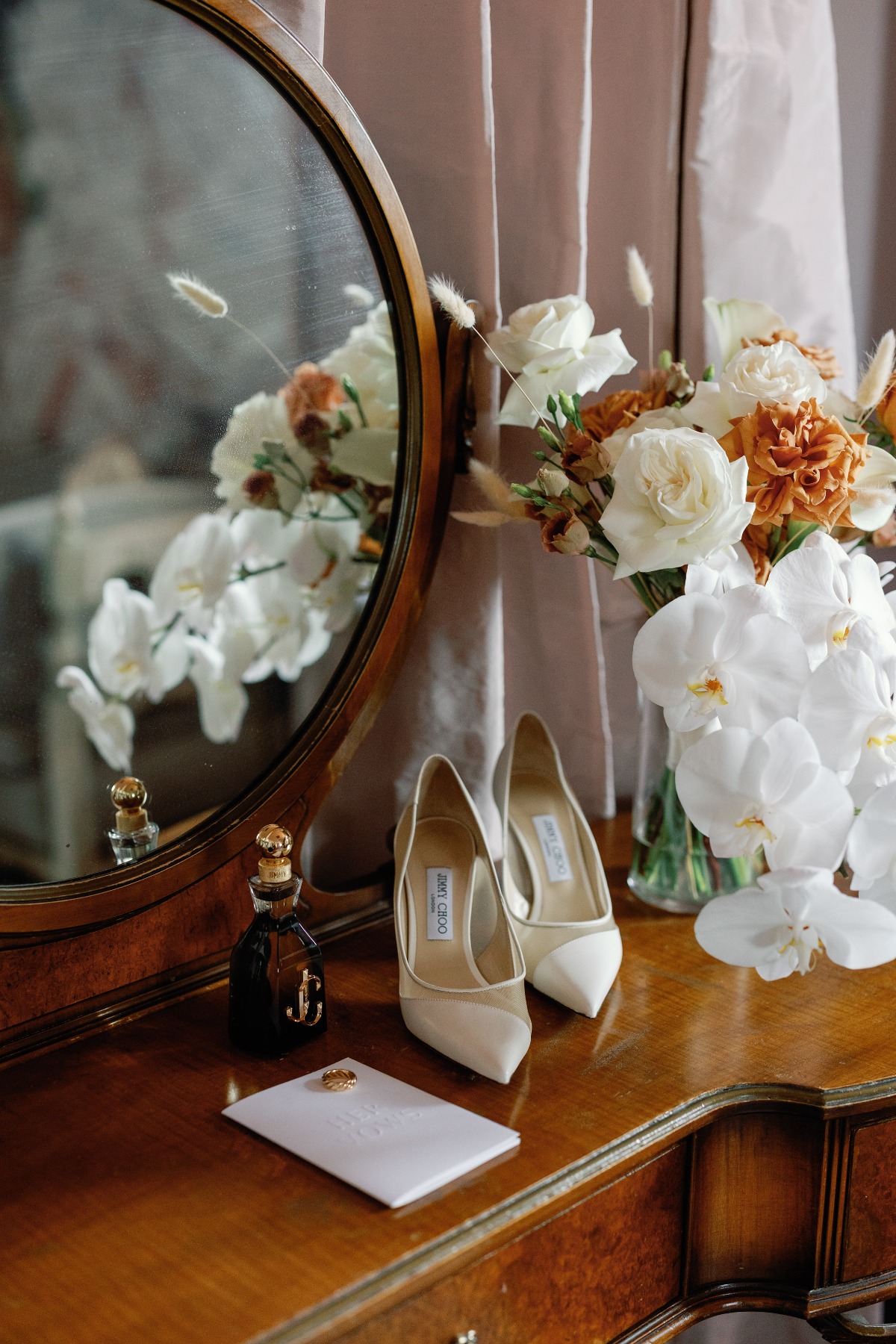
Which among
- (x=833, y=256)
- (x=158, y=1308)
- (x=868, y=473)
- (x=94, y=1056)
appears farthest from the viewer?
(x=833, y=256)

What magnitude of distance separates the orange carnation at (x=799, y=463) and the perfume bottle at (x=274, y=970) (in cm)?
45

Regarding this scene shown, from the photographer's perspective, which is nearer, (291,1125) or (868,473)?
(291,1125)

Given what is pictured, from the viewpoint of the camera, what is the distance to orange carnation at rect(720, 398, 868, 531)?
90cm

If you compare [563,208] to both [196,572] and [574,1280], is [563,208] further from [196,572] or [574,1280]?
[574,1280]

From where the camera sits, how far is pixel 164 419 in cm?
84

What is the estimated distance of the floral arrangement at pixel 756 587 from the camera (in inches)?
32.6

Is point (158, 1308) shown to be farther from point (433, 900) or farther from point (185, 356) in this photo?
point (185, 356)

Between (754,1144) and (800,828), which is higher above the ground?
(800,828)

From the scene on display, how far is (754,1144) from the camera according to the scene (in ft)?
2.73

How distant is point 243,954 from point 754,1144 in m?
0.39

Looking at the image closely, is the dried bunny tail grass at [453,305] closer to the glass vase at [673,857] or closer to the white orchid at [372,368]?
the white orchid at [372,368]

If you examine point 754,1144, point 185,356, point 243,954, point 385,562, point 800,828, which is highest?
point 185,356

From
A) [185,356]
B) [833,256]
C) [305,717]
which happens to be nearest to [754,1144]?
[305,717]

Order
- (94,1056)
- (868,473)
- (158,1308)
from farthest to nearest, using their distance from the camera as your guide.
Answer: (868,473) < (94,1056) < (158,1308)
